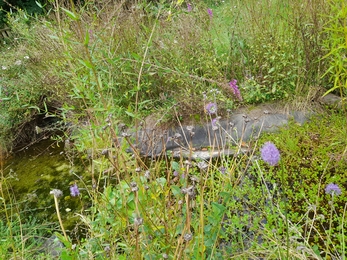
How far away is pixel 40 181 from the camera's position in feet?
10.8

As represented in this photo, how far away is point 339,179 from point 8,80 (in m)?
4.31

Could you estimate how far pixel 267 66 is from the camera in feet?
10.7

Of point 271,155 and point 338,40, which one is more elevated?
point 338,40

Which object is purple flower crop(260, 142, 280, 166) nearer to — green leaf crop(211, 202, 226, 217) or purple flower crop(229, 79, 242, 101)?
green leaf crop(211, 202, 226, 217)

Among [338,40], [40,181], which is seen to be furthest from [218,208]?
[40,181]

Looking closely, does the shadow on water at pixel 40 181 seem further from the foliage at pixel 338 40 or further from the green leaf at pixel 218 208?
the foliage at pixel 338 40

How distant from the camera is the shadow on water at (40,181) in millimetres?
2795

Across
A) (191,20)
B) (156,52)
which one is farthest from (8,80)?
(191,20)

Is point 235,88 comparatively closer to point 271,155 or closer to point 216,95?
point 216,95

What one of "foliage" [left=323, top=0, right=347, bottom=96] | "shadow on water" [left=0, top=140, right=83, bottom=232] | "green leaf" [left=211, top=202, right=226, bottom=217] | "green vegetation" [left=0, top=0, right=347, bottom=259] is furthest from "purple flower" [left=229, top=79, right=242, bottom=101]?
"green leaf" [left=211, top=202, right=226, bottom=217]

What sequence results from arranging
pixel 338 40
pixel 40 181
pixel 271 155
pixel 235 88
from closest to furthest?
1. pixel 271 155
2. pixel 338 40
3. pixel 235 88
4. pixel 40 181

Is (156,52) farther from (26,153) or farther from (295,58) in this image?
(26,153)

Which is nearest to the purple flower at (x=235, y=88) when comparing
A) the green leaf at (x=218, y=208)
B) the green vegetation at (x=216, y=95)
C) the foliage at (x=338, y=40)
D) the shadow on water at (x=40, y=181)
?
the green vegetation at (x=216, y=95)

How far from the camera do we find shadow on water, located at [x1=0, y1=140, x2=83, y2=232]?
110 inches
